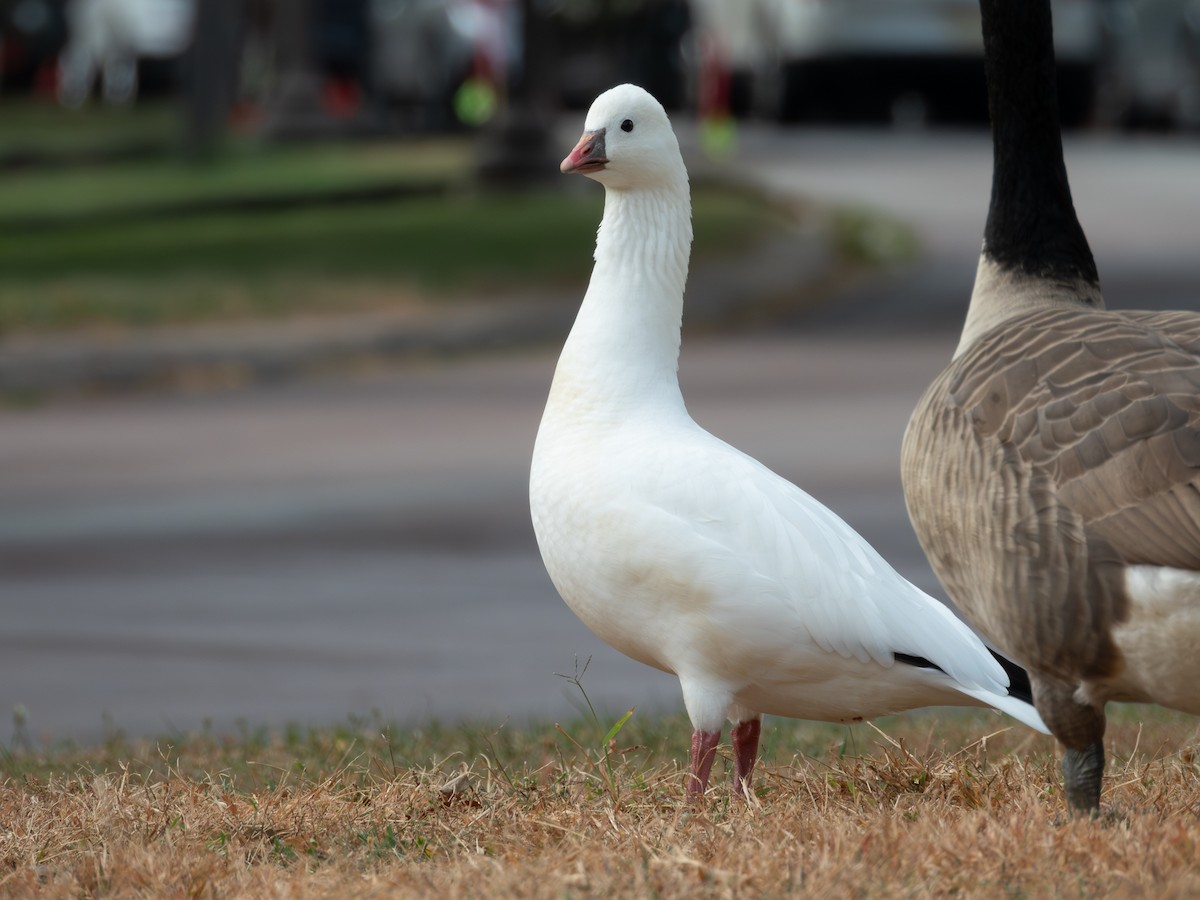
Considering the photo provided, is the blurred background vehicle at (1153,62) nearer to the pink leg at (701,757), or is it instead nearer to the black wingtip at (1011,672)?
the black wingtip at (1011,672)

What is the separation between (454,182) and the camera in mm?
22594

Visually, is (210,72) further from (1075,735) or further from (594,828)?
(1075,735)

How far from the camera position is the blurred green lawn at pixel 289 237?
15.5 m

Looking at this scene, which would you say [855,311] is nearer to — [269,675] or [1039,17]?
[269,675]

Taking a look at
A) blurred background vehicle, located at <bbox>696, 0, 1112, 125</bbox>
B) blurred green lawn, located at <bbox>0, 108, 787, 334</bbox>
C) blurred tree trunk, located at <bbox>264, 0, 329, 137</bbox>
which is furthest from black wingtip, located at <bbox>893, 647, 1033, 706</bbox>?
blurred tree trunk, located at <bbox>264, 0, 329, 137</bbox>

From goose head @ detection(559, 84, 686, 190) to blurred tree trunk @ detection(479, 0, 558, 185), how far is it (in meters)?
16.1

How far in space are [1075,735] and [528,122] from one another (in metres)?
17.7

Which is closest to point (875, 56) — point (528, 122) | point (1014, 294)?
point (528, 122)

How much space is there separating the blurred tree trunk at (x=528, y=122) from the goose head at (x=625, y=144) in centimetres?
1614

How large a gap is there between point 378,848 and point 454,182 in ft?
62.4

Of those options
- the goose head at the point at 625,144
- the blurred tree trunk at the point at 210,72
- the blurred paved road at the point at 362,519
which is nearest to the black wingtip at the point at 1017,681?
the goose head at the point at 625,144

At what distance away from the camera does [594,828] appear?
4000mm

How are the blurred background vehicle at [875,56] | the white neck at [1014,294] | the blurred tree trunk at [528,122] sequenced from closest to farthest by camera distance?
the white neck at [1014,294]
the blurred tree trunk at [528,122]
the blurred background vehicle at [875,56]

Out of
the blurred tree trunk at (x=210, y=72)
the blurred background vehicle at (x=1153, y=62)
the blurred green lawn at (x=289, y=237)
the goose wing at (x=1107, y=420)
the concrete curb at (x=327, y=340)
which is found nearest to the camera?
the goose wing at (x=1107, y=420)
